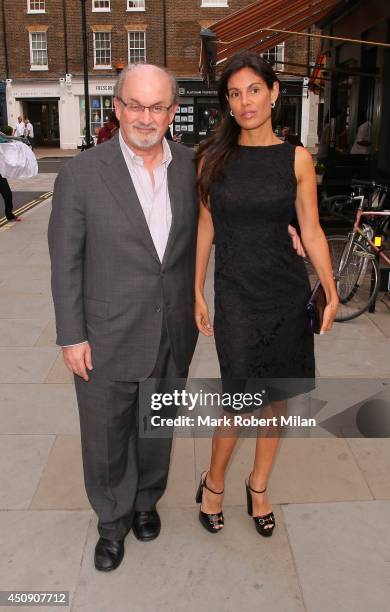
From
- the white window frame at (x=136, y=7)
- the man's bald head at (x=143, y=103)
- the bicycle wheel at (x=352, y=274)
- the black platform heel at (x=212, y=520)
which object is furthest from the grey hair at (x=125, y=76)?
the white window frame at (x=136, y=7)

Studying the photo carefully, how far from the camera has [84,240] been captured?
2248mm

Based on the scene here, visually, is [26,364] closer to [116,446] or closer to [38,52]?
[116,446]

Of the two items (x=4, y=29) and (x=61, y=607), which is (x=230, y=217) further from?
(x=4, y=29)

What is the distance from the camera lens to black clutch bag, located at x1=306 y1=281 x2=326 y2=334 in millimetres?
2459

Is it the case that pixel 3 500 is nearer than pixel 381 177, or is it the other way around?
pixel 3 500

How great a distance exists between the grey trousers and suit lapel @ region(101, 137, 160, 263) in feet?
1.48

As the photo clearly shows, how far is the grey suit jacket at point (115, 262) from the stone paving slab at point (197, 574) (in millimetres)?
794

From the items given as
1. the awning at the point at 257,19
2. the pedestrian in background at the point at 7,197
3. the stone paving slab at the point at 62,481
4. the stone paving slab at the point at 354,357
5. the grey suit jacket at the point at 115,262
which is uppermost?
the awning at the point at 257,19

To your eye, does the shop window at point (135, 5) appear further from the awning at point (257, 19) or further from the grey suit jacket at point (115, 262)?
the grey suit jacket at point (115, 262)

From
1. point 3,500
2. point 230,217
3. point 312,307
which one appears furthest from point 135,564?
point 230,217

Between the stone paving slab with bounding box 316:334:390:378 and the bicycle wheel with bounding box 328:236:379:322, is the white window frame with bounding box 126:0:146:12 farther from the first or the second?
the stone paving slab with bounding box 316:334:390:378

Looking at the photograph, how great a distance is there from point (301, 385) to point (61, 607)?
126 cm

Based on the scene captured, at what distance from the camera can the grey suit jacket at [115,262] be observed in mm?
2197

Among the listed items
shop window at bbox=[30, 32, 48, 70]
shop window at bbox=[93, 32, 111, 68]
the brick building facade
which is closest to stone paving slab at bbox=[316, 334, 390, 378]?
the brick building facade
